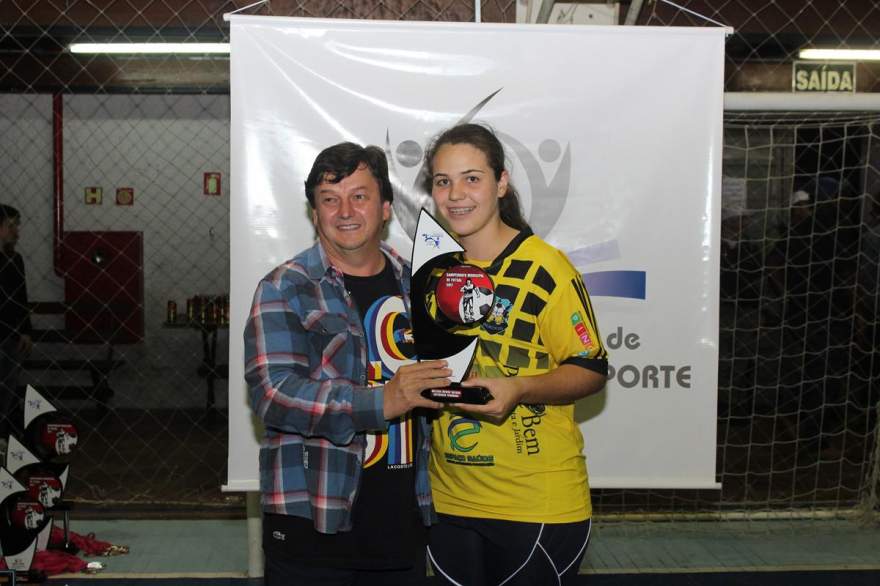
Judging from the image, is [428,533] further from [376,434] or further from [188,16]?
[188,16]

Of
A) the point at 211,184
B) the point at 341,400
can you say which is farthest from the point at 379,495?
the point at 211,184

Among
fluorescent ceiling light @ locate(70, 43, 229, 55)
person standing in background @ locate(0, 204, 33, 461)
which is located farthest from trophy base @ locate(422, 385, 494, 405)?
fluorescent ceiling light @ locate(70, 43, 229, 55)

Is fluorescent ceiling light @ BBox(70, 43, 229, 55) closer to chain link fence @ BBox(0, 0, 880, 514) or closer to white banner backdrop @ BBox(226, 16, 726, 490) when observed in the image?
chain link fence @ BBox(0, 0, 880, 514)

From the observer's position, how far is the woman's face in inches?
72.1

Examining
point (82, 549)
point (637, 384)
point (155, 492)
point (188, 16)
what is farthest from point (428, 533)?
point (188, 16)

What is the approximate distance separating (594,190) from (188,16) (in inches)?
159

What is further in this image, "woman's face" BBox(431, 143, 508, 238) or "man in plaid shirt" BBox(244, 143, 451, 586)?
"woman's face" BBox(431, 143, 508, 238)

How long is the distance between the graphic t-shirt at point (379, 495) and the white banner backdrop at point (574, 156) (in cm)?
85

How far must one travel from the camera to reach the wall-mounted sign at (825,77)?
19.9 feet

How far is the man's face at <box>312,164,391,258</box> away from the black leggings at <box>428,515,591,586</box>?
57 centimetres

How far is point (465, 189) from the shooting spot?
1834mm

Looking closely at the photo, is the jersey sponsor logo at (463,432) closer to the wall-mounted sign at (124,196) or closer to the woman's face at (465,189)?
the woman's face at (465,189)

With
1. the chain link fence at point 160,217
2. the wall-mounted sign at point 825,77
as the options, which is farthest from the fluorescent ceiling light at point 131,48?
the wall-mounted sign at point 825,77

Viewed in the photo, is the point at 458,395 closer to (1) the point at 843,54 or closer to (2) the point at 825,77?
(2) the point at 825,77
